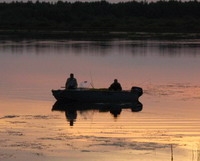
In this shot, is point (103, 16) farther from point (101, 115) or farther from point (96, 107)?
point (101, 115)

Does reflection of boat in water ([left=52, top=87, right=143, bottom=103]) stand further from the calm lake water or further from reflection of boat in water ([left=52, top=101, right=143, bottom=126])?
the calm lake water

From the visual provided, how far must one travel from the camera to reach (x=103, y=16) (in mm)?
129250

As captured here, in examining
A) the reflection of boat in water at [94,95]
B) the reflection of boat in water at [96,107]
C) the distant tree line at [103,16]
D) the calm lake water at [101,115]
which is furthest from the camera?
the distant tree line at [103,16]

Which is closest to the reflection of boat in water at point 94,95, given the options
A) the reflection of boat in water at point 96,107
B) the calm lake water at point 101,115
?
the reflection of boat in water at point 96,107

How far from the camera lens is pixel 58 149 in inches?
777

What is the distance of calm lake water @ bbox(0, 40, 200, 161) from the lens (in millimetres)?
A: 19500

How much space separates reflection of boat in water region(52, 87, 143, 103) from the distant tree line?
79.0 meters

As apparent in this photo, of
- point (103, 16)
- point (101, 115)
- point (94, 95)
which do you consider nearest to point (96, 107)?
point (94, 95)

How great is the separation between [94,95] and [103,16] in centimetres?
10011

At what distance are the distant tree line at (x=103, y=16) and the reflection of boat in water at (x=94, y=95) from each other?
79.0 m

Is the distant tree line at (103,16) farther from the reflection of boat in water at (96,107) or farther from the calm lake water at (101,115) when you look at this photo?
the reflection of boat in water at (96,107)

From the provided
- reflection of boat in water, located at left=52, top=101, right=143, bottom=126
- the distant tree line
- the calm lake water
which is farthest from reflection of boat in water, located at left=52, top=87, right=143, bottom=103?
the distant tree line

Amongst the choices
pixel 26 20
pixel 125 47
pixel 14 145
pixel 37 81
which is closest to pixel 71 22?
pixel 26 20

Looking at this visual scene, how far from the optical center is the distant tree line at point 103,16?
113 m
